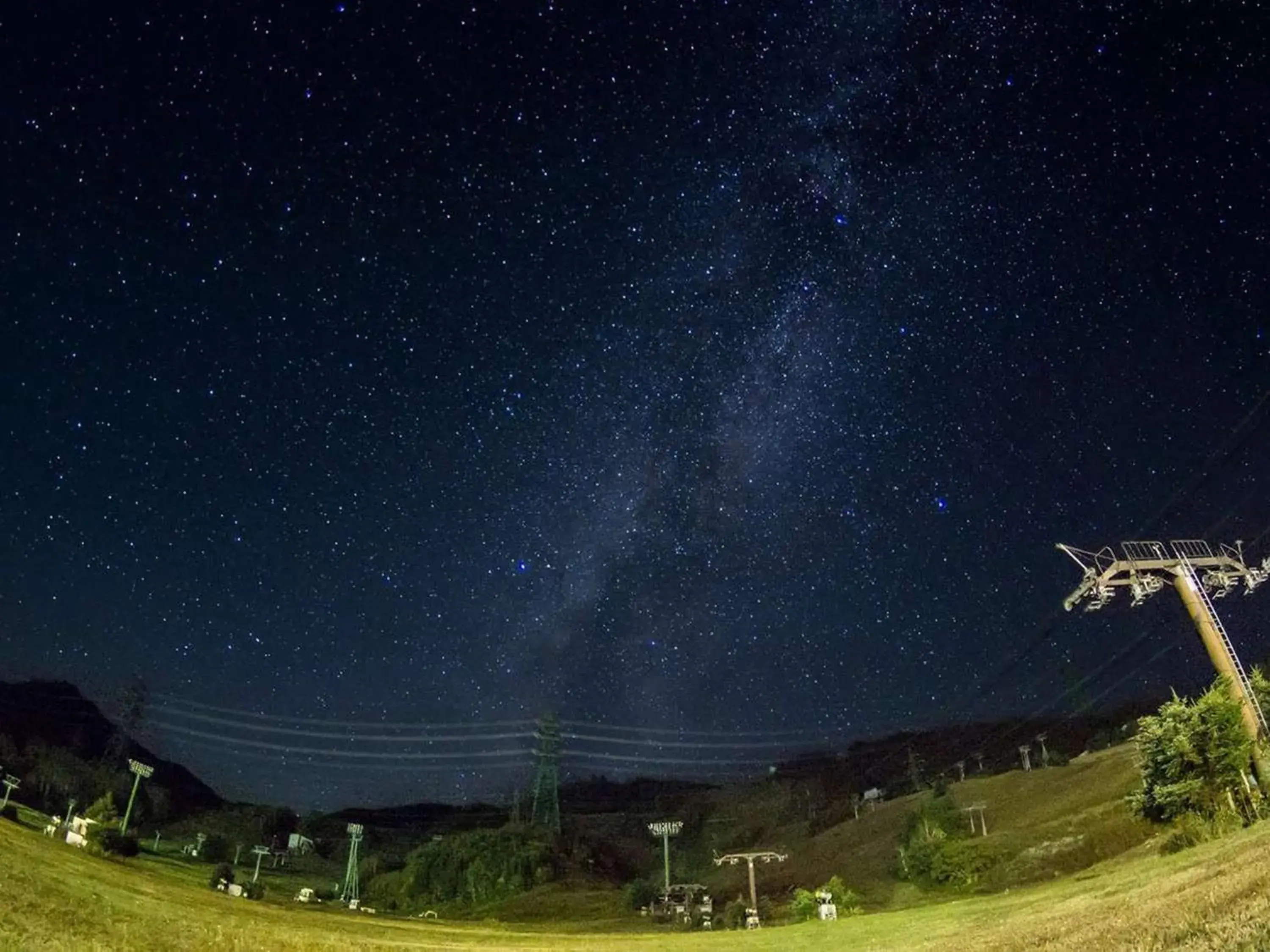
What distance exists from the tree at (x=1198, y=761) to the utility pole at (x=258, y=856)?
8525 centimetres

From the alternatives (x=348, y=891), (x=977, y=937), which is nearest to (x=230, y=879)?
(x=348, y=891)

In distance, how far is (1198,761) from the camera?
32.5 metres

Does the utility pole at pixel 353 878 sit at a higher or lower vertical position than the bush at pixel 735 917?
higher

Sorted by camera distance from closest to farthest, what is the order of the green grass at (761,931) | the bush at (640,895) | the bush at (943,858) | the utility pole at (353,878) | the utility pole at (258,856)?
the green grass at (761,931)
the bush at (943,858)
the bush at (640,895)
the utility pole at (258,856)
the utility pole at (353,878)

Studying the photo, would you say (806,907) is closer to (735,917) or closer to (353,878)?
(735,917)

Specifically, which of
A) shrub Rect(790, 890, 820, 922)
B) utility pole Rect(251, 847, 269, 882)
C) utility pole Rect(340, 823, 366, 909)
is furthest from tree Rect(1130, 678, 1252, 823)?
utility pole Rect(340, 823, 366, 909)

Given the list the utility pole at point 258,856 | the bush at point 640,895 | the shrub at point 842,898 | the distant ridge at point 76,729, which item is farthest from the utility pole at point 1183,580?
the distant ridge at point 76,729

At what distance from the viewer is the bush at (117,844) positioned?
61.8 meters

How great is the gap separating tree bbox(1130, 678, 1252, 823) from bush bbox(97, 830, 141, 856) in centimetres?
6996

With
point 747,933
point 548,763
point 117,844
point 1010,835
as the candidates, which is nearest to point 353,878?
point 548,763

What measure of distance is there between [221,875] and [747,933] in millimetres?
53365

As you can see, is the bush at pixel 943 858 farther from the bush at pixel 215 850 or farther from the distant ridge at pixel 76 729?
the distant ridge at pixel 76 729

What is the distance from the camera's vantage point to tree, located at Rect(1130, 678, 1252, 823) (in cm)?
3203

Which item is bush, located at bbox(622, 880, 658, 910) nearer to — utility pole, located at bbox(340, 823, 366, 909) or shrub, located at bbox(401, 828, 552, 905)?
shrub, located at bbox(401, 828, 552, 905)
